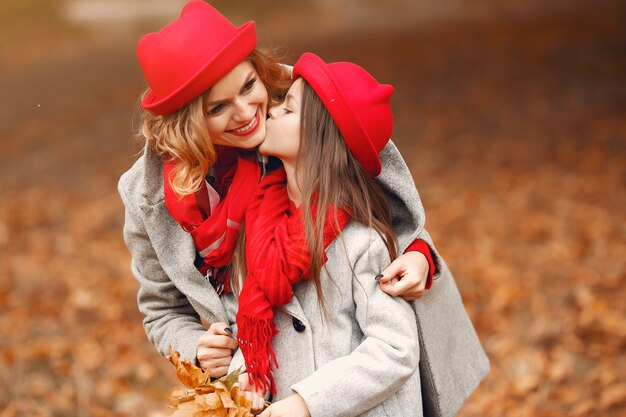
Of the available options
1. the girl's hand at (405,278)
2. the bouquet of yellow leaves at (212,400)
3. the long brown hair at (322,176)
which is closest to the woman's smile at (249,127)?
the long brown hair at (322,176)

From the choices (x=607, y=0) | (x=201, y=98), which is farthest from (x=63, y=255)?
(x=607, y=0)

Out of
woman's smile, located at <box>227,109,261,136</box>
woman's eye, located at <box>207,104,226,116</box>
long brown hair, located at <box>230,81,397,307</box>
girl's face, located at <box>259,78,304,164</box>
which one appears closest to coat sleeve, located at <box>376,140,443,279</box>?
long brown hair, located at <box>230,81,397,307</box>

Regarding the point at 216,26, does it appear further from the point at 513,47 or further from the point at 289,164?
the point at 513,47

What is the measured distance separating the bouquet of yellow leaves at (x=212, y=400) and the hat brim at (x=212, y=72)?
0.73m

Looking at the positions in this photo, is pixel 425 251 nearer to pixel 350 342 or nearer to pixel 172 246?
pixel 350 342

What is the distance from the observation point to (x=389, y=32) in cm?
1702

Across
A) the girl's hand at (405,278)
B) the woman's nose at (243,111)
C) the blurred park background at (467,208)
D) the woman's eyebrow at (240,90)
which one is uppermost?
the woman's eyebrow at (240,90)

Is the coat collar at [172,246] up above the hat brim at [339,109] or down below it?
below

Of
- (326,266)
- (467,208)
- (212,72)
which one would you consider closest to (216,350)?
(326,266)

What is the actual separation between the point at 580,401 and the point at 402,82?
8.30 meters

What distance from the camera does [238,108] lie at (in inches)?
81.8

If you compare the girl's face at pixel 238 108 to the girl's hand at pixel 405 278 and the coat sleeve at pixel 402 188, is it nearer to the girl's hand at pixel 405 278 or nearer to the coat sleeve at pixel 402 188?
the coat sleeve at pixel 402 188

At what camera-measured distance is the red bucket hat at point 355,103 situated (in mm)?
2004

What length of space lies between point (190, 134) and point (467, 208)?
4.96 m
